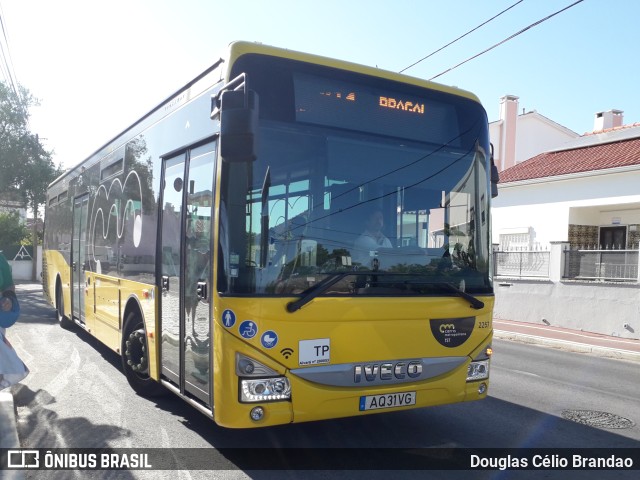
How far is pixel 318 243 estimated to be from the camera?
15.4ft

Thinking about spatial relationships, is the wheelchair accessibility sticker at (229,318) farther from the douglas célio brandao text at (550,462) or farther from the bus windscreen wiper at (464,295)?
the douglas célio brandao text at (550,462)

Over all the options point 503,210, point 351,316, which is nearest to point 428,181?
point 351,316

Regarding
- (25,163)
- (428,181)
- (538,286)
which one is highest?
(25,163)

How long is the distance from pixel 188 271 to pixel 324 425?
223 centimetres

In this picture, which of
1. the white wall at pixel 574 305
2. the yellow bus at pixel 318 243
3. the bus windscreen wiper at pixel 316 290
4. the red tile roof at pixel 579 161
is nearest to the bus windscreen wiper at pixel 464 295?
the yellow bus at pixel 318 243

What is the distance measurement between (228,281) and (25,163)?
2994cm

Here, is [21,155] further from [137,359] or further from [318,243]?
[318,243]

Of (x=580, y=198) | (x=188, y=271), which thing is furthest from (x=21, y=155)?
(x=188, y=271)

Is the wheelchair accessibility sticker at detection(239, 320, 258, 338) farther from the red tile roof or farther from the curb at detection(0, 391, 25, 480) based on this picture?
the red tile roof

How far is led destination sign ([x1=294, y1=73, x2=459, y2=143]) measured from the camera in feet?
16.1

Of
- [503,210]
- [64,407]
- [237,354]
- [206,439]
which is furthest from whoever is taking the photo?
[503,210]

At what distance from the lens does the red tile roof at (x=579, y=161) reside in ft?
68.6

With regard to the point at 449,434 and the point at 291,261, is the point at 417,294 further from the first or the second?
the point at 449,434

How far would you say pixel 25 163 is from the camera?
30406 mm
